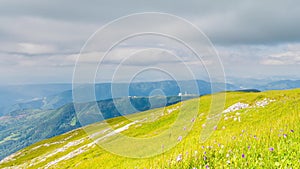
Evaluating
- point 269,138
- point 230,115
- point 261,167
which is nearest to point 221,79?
point 269,138

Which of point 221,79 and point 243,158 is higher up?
point 221,79

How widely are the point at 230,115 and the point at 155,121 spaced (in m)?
45.7

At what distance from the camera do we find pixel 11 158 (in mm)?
193750

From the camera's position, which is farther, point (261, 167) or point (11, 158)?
point (11, 158)

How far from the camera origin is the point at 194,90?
42.8ft

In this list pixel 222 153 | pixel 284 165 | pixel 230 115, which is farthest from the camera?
pixel 230 115

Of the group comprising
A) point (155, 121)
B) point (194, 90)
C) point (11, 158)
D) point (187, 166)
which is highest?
point (194, 90)

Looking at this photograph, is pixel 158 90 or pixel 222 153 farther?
pixel 158 90

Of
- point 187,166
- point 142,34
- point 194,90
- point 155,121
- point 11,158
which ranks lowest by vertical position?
point 11,158

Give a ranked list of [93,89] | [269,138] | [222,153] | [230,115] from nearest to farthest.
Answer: [222,153]
[269,138]
[93,89]
[230,115]

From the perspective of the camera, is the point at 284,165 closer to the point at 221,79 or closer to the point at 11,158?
the point at 221,79

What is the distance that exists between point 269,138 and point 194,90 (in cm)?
474

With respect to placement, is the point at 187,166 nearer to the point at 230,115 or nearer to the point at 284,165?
the point at 284,165

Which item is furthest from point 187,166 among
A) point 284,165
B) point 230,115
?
point 230,115
